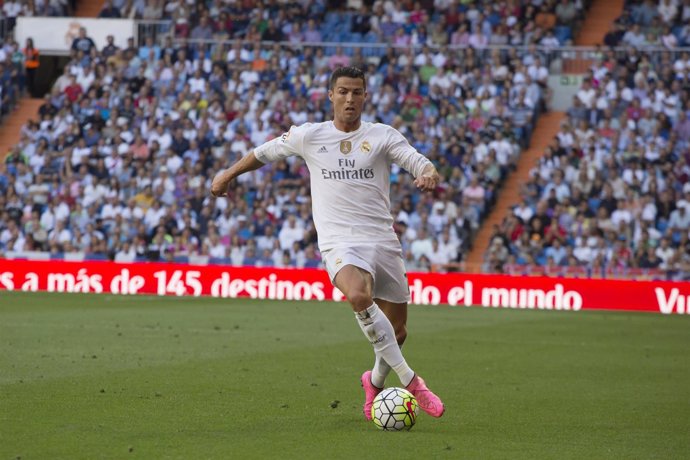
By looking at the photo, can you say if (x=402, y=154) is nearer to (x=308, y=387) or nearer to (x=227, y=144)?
(x=308, y=387)

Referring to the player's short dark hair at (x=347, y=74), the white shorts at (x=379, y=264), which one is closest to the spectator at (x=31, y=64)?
the player's short dark hair at (x=347, y=74)

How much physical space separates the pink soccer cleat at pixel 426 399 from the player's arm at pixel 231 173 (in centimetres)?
186

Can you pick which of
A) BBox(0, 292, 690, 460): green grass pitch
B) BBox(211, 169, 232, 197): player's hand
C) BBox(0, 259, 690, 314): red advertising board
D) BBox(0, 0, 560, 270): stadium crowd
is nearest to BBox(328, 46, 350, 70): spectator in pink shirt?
BBox(0, 0, 560, 270): stadium crowd

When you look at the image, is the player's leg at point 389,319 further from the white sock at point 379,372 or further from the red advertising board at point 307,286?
the red advertising board at point 307,286

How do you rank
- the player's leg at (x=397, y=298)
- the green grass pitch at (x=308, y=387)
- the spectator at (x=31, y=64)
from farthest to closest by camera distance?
the spectator at (x=31, y=64)
the player's leg at (x=397, y=298)
the green grass pitch at (x=308, y=387)

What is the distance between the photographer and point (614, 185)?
89.1 feet

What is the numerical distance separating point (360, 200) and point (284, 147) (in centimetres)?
71

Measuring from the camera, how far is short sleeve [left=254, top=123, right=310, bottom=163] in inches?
357

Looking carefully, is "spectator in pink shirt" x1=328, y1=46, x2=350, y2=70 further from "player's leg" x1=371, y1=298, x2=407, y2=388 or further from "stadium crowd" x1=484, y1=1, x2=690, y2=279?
"player's leg" x1=371, y1=298, x2=407, y2=388

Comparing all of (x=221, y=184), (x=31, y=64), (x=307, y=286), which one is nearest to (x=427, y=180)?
(x=221, y=184)

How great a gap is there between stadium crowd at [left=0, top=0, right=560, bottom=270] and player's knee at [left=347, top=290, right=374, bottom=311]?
57.0ft

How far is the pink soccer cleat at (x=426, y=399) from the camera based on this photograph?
28.5 feet

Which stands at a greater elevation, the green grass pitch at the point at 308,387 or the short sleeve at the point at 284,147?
the short sleeve at the point at 284,147

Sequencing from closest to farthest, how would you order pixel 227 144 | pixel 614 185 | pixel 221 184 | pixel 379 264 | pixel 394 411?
pixel 394 411
pixel 379 264
pixel 221 184
pixel 614 185
pixel 227 144
